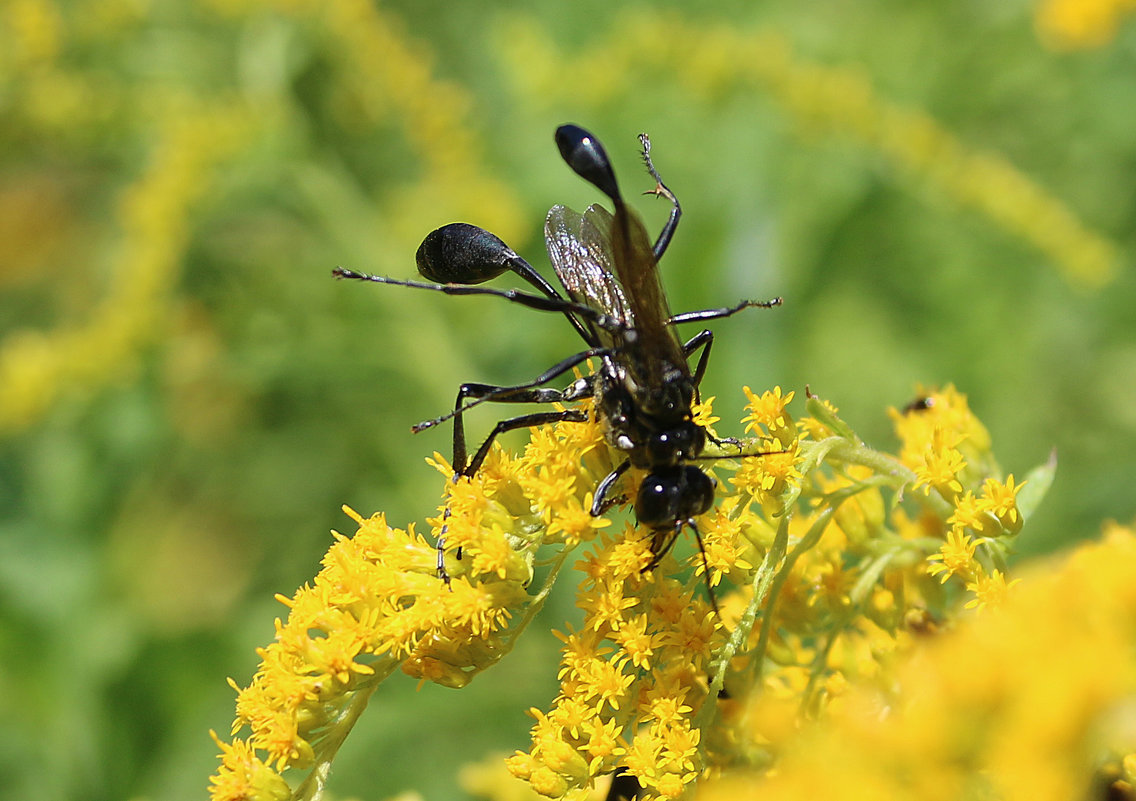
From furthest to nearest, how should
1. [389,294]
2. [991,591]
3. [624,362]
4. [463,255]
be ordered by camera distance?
[389,294] < [463,255] < [624,362] < [991,591]

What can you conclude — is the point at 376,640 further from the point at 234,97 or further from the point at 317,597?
the point at 234,97

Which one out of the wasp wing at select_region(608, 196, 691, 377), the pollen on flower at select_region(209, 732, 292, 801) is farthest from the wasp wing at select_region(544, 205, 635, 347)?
the pollen on flower at select_region(209, 732, 292, 801)

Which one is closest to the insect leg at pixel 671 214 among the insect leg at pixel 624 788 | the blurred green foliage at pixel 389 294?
the insect leg at pixel 624 788

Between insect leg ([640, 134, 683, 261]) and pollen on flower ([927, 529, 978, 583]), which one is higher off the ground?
insect leg ([640, 134, 683, 261])

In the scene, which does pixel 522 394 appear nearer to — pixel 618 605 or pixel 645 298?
pixel 645 298

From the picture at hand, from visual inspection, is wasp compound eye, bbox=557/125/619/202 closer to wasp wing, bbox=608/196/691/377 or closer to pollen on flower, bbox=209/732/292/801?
wasp wing, bbox=608/196/691/377

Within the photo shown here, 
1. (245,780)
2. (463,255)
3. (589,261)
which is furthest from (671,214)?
(245,780)

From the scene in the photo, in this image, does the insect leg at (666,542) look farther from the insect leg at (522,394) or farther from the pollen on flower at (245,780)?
the pollen on flower at (245,780)
